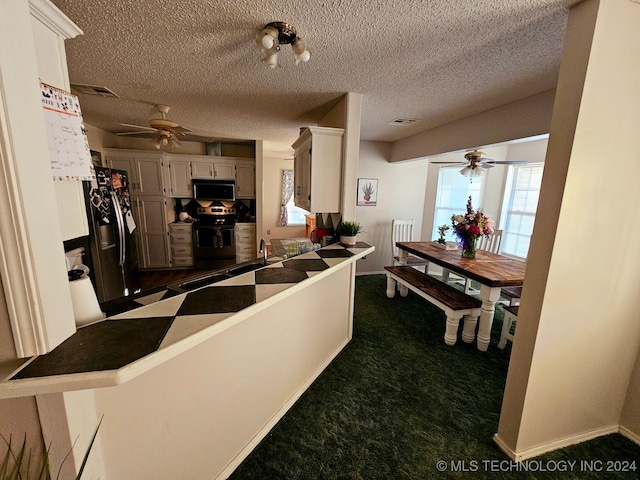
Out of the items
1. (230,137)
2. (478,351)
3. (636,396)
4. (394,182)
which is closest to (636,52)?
(636,396)

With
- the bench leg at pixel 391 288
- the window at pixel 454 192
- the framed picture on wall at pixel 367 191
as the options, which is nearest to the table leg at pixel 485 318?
the bench leg at pixel 391 288

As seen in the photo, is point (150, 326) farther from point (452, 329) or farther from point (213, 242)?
point (213, 242)

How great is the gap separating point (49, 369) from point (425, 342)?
9.04 ft

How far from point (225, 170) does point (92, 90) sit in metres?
2.64

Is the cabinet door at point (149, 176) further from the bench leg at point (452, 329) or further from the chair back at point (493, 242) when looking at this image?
the chair back at point (493, 242)

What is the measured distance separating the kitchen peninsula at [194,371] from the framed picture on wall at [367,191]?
261 cm

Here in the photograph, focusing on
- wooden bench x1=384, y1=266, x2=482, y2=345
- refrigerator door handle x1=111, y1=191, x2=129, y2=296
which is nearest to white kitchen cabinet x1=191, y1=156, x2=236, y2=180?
refrigerator door handle x1=111, y1=191, x2=129, y2=296

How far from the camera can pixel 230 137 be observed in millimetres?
4398

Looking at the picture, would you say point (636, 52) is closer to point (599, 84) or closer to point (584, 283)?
point (599, 84)

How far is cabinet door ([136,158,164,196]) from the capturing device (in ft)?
15.0

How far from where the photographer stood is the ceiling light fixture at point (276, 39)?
1304 mm

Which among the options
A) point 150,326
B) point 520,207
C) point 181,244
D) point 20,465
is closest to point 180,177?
point 181,244

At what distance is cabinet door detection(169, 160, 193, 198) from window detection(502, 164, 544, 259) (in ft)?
19.5

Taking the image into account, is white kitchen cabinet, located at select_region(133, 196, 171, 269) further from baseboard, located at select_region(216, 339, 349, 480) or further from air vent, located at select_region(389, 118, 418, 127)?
air vent, located at select_region(389, 118, 418, 127)
